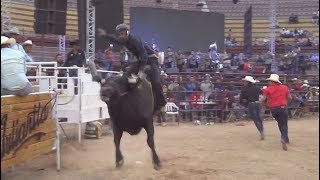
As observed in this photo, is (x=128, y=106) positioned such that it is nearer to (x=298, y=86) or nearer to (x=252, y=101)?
(x=252, y=101)

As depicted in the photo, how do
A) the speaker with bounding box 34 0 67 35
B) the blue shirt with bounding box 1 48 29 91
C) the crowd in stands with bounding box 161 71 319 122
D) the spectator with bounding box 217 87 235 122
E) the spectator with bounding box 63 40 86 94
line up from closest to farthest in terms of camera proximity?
the blue shirt with bounding box 1 48 29 91
the speaker with bounding box 34 0 67 35
the spectator with bounding box 63 40 86 94
the crowd in stands with bounding box 161 71 319 122
the spectator with bounding box 217 87 235 122

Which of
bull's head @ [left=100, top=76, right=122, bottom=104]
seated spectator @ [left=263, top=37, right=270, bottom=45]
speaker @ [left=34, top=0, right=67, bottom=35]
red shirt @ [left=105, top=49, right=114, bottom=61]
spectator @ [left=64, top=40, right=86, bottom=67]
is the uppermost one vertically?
seated spectator @ [left=263, top=37, right=270, bottom=45]

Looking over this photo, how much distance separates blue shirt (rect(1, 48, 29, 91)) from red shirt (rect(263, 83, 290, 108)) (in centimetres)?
651

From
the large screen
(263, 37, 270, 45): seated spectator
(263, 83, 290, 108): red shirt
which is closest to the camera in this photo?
(263, 83, 290, 108): red shirt

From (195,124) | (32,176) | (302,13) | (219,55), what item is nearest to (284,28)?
(302,13)

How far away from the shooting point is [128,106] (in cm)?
688

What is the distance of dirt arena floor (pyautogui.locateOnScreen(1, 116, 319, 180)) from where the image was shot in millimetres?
7363

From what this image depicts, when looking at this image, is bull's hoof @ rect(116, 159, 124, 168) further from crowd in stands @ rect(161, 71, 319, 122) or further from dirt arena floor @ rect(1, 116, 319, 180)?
crowd in stands @ rect(161, 71, 319, 122)

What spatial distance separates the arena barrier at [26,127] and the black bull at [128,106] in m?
0.86

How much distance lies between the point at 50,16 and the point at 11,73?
4.07 metres

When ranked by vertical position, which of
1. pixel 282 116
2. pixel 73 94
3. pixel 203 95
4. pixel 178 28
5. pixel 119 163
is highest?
pixel 178 28

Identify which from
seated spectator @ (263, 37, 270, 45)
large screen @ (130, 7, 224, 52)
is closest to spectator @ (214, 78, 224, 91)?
large screen @ (130, 7, 224, 52)

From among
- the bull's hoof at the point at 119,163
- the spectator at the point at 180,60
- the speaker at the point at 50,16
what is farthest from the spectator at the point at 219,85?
the bull's hoof at the point at 119,163

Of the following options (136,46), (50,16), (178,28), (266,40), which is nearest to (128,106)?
(136,46)
